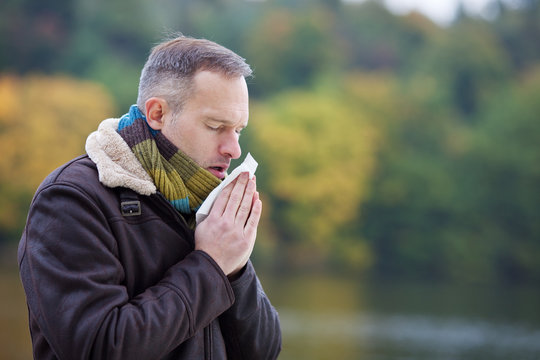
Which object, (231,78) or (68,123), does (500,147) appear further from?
(231,78)

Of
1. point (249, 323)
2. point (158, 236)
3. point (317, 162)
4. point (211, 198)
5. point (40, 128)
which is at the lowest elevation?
point (249, 323)

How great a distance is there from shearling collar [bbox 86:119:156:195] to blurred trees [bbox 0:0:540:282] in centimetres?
3670

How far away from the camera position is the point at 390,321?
26.4m

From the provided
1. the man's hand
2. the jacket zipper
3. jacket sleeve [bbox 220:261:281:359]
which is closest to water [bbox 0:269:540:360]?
jacket sleeve [bbox 220:261:281:359]

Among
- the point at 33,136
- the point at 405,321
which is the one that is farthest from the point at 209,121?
the point at 33,136

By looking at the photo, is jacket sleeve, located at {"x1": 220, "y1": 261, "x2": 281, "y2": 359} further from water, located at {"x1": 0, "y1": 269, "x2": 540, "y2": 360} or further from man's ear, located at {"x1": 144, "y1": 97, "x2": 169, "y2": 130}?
water, located at {"x1": 0, "y1": 269, "x2": 540, "y2": 360}

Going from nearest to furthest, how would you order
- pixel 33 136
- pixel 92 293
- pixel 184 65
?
1. pixel 92 293
2. pixel 184 65
3. pixel 33 136

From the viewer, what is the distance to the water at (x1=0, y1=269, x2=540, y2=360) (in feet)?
65.8

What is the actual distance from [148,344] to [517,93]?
158 ft

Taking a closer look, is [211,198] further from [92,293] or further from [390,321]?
[390,321]

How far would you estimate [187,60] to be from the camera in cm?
226

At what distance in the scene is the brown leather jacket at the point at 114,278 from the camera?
191cm

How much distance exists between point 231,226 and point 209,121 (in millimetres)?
321

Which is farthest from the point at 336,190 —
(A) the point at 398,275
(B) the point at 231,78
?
(B) the point at 231,78
